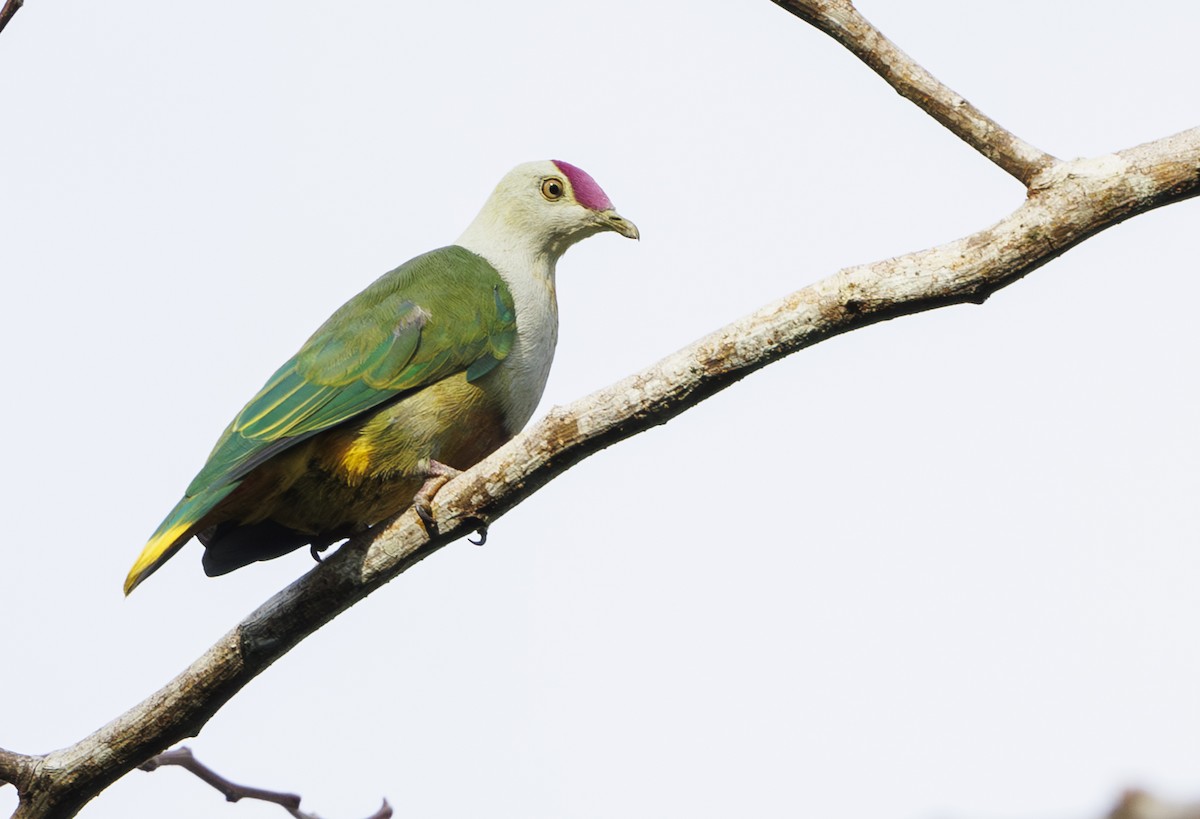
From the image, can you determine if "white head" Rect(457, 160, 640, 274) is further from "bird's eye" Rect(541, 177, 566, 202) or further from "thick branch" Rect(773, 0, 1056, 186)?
"thick branch" Rect(773, 0, 1056, 186)

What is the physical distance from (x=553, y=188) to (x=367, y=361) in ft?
4.18

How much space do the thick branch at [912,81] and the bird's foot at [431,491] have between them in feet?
5.22

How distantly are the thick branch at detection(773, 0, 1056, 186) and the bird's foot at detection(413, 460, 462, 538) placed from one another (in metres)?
1.59

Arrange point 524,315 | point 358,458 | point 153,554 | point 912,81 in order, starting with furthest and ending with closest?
point 524,315 → point 358,458 → point 153,554 → point 912,81

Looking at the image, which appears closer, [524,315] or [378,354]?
[378,354]

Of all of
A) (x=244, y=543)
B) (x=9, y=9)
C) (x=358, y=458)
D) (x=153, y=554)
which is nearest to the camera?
(x=9, y=9)

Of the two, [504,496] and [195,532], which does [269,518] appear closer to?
[195,532]

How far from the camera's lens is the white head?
5.22 metres

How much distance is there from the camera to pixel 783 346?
10.1 feet

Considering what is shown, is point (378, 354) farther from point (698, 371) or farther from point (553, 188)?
point (698, 371)

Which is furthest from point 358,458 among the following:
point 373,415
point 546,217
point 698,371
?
point 698,371

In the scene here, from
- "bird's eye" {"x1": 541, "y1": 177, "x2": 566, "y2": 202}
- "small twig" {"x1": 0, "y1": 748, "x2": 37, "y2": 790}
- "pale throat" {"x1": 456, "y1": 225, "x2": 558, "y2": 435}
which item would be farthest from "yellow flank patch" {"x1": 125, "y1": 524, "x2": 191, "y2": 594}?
"bird's eye" {"x1": 541, "y1": 177, "x2": 566, "y2": 202}

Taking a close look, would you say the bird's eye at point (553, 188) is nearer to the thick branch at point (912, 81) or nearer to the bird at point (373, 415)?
the bird at point (373, 415)

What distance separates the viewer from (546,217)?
5238 millimetres
